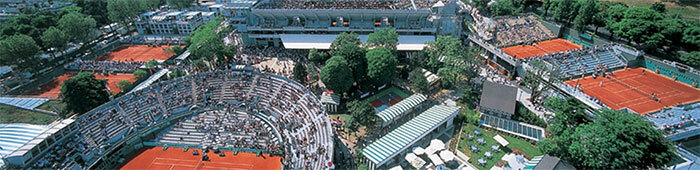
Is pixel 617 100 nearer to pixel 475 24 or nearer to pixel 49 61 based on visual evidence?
pixel 475 24

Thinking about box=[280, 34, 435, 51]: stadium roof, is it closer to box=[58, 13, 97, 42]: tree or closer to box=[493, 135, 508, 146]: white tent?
box=[493, 135, 508, 146]: white tent

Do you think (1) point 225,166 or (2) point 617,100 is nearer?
(1) point 225,166

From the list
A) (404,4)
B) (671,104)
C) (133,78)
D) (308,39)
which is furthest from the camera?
(404,4)

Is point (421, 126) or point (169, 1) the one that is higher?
point (169, 1)

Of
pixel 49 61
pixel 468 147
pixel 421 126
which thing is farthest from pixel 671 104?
pixel 49 61

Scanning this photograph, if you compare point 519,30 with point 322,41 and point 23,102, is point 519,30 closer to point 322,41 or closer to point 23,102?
point 322,41

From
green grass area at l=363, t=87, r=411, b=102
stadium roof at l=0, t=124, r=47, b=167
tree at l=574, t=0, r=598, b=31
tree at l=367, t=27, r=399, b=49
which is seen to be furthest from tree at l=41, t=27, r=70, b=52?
tree at l=574, t=0, r=598, b=31
